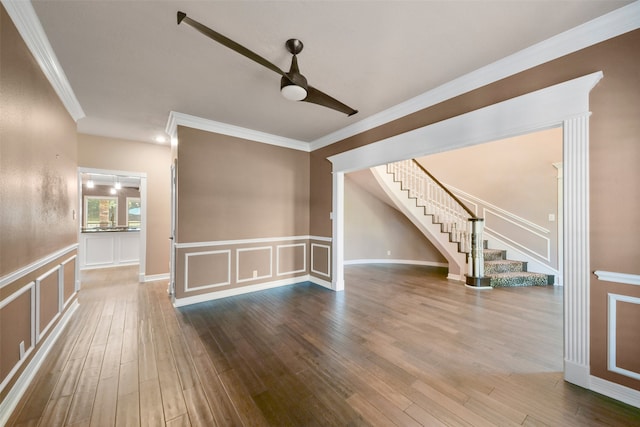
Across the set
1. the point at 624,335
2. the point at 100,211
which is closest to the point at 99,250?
the point at 100,211

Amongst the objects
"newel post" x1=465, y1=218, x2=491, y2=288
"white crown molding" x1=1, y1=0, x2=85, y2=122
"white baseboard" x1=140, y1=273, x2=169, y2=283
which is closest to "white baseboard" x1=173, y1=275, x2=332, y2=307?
"white baseboard" x1=140, y1=273, x2=169, y2=283

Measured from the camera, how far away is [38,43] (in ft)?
6.65

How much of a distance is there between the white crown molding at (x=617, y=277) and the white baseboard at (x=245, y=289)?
3432 millimetres

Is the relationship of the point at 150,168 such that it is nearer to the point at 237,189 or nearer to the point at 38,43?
the point at 237,189

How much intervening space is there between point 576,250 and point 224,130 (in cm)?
451

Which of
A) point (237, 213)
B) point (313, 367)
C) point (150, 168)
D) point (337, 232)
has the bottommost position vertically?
point (313, 367)

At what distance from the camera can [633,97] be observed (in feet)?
5.70

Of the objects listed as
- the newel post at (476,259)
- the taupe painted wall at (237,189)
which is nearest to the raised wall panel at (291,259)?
the taupe painted wall at (237,189)

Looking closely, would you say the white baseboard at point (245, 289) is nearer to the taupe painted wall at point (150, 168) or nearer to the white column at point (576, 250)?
the taupe painted wall at point (150, 168)

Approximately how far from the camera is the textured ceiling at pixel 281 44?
1.77 metres

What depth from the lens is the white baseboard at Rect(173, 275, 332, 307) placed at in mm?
3656

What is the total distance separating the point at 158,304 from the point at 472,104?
195 inches

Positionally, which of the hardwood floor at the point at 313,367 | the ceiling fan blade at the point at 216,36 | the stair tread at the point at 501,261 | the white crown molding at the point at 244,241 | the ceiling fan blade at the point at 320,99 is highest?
the ceiling fan blade at the point at 216,36

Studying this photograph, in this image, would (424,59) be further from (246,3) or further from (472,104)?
(246,3)
